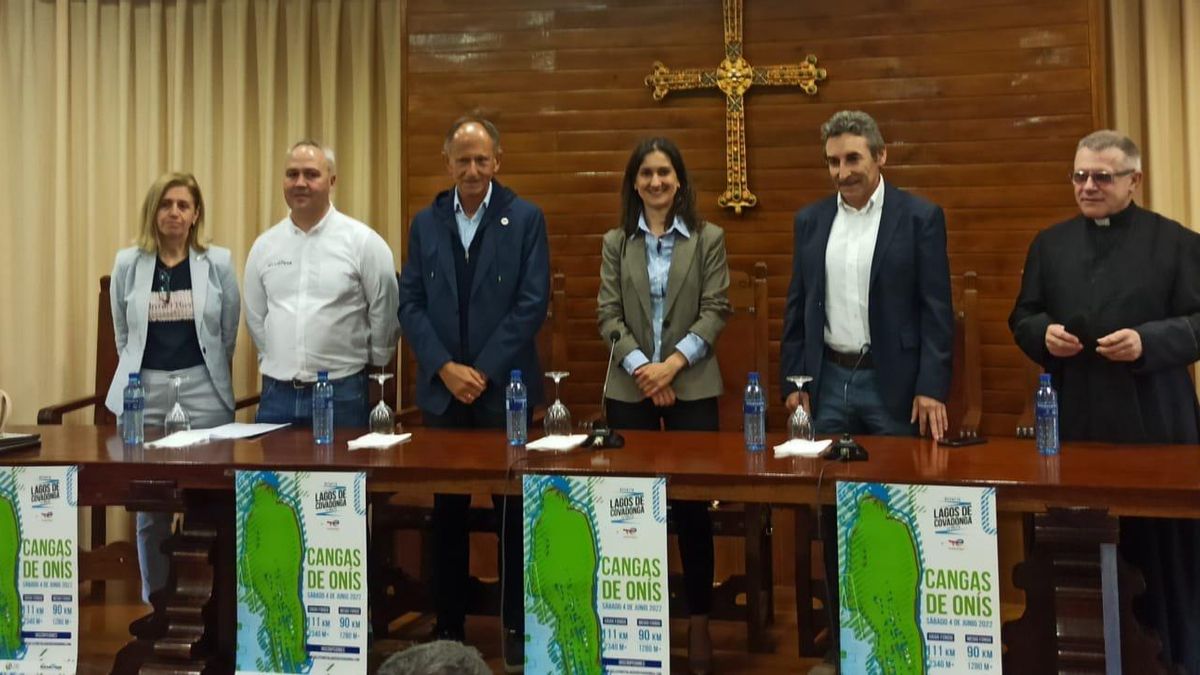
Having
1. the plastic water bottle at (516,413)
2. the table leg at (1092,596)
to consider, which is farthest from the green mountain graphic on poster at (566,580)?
the table leg at (1092,596)

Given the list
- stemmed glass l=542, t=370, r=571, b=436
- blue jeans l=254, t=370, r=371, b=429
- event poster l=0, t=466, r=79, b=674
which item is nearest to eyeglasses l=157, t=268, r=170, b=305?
blue jeans l=254, t=370, r=371, b=429

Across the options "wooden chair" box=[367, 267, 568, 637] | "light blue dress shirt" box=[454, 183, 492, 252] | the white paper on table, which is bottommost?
"wooden chair" box=[367, 267, 568, 637]

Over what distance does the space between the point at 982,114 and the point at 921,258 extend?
1173 mm

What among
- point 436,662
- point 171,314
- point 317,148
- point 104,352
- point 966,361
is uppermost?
point 317,148

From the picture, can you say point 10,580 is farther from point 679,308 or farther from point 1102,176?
point 1102,176

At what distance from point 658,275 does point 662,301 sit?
8 centimetres

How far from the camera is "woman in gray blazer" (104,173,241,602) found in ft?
12.2

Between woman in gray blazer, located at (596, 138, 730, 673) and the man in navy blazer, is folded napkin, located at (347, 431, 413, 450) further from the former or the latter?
the man in navy blazer

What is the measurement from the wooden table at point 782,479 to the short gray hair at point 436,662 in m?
1.30

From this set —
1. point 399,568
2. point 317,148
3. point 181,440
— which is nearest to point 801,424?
point 399,568

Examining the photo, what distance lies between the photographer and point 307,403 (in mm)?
3559

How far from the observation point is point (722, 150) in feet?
13.5

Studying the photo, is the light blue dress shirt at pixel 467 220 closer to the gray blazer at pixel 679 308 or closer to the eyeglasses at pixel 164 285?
the gray blazer at pixel 679 308

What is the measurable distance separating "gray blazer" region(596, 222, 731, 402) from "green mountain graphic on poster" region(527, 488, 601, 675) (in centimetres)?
85
